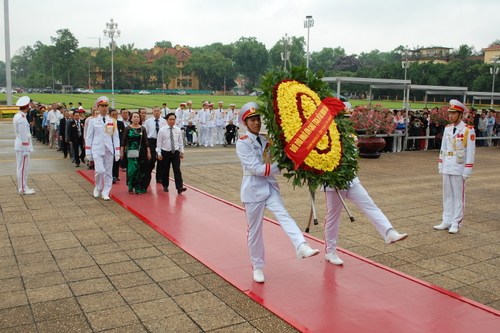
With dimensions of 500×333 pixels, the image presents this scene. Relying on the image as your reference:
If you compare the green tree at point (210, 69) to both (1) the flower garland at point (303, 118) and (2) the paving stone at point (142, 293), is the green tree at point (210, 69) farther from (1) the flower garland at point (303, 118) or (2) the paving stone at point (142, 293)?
(2) the paving stone at point (142, 293)

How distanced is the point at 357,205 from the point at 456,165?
300cm

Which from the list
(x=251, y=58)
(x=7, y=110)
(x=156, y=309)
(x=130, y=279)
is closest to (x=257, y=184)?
(x=156, y=309)

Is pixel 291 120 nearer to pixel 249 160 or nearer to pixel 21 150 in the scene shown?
pixel 249 160

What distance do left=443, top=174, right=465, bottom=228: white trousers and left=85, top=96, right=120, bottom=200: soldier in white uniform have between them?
6.25 meters

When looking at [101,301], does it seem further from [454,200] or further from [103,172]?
[454,200]

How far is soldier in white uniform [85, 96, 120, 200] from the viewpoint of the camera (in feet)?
30.9

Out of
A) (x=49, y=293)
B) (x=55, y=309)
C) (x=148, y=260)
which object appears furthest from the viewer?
(x=148, y=260)

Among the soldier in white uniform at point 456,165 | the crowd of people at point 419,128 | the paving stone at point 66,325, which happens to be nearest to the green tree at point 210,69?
the crowd of people at point 419,128

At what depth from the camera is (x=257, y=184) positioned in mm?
5016

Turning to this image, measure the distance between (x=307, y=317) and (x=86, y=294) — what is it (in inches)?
89.1

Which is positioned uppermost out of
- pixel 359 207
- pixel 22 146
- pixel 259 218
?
pixel 22 146

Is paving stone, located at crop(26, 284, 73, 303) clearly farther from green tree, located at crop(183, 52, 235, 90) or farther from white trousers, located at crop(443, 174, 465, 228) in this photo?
green tree, located at crop(183, 52, 235, 90)

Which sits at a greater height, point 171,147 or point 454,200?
point 171,147

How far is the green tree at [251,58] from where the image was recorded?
118750 mm
